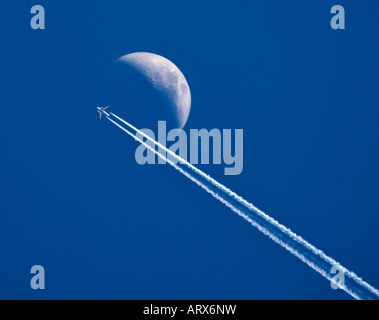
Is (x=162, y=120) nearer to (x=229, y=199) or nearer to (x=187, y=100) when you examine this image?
(x=187, y=100)

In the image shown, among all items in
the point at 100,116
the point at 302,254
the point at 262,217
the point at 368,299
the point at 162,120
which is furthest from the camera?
the point at 100,116

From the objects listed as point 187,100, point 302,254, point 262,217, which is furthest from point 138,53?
point 302,254

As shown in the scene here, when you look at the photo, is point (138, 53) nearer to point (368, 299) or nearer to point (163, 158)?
point (163, 158)

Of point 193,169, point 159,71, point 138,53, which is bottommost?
point 193,169

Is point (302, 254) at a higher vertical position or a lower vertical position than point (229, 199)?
lower

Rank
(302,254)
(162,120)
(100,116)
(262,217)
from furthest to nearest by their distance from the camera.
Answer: (100,116)
(162,120)
(262,217)
(302,254)

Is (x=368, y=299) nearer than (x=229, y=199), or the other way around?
(x=368, y=299)

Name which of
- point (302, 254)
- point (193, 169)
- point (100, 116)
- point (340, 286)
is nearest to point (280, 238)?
point (302, 254)
